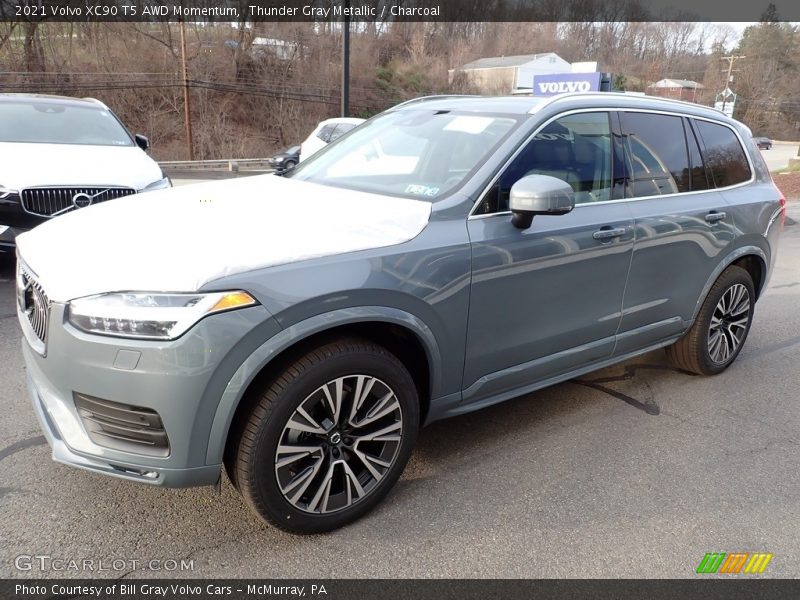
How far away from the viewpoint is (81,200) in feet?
18.7

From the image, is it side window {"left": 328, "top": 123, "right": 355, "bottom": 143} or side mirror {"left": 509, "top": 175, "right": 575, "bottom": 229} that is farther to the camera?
side window {"left": 328, "top": 123, "right": 355, "bottom": 143}

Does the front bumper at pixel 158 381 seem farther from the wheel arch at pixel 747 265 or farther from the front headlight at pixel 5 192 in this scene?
the front headlight at pixel 5 192

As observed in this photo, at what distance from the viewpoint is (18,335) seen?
4.68 metres

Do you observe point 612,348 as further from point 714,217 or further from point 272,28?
point 272,28

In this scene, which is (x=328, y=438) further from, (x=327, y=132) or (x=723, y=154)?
(x=327, y=132)

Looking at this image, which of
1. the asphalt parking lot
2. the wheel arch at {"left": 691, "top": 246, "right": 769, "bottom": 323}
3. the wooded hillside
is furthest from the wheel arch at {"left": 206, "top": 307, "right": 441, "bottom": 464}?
the wooded hillside

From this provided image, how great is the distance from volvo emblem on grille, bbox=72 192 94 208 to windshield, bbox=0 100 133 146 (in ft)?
4.98

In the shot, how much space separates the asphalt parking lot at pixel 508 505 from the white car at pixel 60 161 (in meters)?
2.14

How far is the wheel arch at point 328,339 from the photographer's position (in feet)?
7.29

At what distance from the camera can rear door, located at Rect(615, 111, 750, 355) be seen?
3602 millimetres

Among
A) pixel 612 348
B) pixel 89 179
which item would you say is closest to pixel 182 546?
pixel 612 348
